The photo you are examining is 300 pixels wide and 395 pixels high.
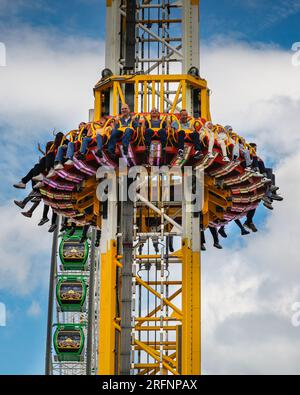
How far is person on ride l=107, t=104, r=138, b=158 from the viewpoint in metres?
46.1

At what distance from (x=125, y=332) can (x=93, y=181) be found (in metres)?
6.16

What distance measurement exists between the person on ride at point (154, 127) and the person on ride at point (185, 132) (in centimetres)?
47

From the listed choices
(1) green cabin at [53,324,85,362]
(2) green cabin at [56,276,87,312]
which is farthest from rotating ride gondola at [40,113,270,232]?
(2) green cabin at [56,276,87,312]

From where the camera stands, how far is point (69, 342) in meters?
89.3

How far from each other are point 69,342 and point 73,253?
265 inches

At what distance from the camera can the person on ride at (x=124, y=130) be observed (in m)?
46.1

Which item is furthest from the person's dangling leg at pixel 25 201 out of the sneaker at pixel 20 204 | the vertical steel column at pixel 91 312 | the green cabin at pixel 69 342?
the green cabin at pixel 69 342

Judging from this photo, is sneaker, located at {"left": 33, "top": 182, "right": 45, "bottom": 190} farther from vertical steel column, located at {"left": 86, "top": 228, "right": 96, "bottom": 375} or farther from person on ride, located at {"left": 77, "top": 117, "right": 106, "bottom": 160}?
vertical steel column, located at {"left": 86, "top": 228, "right": 96, "bottom": 375}

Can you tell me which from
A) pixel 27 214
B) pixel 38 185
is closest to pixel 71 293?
pixel 27 214

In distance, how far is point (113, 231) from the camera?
164 ft
